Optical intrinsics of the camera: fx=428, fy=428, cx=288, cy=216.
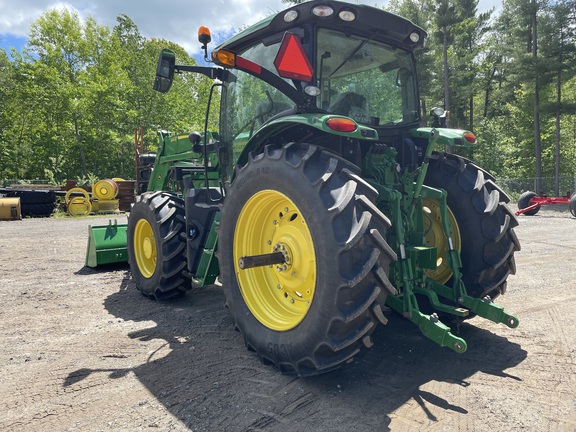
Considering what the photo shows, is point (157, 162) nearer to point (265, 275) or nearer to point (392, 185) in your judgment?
point (265, 275)

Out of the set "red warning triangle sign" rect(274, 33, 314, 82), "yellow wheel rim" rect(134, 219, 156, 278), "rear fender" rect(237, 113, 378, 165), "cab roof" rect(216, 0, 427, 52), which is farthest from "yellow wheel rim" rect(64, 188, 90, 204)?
"red warning triangle sign" rect(274, 33, 314, 82)

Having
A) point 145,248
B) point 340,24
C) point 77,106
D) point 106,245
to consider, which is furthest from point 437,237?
point 77,106

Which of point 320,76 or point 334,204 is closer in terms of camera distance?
point 334,204

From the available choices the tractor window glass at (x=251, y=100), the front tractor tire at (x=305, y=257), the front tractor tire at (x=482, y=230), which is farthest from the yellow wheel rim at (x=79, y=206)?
the front tractor tire at (x=482, y=230)

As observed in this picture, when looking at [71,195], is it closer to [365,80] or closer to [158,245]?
[158,245]

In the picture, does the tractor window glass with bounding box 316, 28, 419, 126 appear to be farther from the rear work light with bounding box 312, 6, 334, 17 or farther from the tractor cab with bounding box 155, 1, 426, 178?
the rear work light with bounding box 312, 6, 334, 17

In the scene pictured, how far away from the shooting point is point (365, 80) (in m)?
3.80

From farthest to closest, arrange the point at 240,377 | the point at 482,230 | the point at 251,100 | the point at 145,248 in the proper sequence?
1. the point at 145,248
2. the point at 251,100
3. the point at 482,230
4. the point at 240,377

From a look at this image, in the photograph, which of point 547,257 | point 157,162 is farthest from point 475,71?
point 157,162

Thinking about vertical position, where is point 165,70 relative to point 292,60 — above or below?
above

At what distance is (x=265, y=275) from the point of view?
11.3 feet

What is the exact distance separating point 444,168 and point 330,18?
1.65 metres

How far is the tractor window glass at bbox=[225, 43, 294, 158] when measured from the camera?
3.74 metres

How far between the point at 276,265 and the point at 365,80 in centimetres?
185
